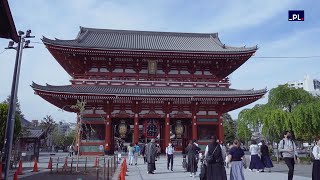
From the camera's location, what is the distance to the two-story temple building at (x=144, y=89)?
2958cm

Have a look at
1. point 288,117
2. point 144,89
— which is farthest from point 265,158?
point 144,89

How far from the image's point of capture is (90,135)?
99.1 feet

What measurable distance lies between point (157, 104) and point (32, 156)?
13156 millimetres

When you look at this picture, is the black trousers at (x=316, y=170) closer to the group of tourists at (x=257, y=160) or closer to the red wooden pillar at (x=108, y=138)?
the group of tourists at (x=257, y=160)

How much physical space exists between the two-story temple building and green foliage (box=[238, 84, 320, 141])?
77.0 inches

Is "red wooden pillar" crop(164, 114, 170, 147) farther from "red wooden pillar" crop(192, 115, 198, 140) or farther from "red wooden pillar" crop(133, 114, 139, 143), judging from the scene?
"red wooden pillar" crop(133, 114, 139, 143)

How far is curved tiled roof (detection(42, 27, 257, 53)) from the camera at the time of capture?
114 ft

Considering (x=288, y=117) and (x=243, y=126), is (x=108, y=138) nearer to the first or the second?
(x=243, y=126)

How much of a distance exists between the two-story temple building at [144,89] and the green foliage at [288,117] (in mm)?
1956

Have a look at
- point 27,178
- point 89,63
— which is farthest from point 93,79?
point 27,178

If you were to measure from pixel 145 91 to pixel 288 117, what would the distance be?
516 inches

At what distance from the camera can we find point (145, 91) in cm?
3023

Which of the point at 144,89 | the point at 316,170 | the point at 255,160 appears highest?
the point at 144,89

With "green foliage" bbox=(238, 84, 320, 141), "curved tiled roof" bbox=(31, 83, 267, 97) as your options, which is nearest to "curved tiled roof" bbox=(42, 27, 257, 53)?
"curved tiled roof" bbox=(31, 83, 267, 97)
